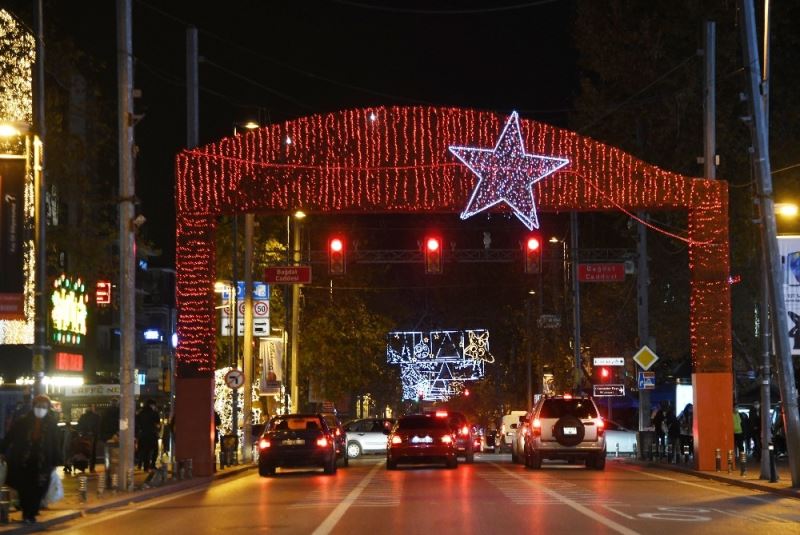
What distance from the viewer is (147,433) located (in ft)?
113

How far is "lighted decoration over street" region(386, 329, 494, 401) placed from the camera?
97.1 metres

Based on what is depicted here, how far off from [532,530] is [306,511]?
4.94 meters

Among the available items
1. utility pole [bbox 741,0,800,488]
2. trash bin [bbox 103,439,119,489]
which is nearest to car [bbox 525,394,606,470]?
utility pole [bbox 741,0,800,488]

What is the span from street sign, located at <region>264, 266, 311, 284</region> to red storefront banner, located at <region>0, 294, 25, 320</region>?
1746 cm

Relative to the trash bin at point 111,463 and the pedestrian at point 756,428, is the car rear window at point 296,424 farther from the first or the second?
the pedestrian at point 756,428

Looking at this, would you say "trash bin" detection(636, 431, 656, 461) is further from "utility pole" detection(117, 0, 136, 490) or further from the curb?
"utility pole" detection(117, 0, 136, 490)

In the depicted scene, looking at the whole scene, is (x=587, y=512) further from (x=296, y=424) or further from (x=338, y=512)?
(x=296, y=424)

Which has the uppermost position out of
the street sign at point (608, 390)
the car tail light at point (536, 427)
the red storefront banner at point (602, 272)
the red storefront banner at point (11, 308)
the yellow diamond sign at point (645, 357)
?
the red storefront banner at point (602, 272)

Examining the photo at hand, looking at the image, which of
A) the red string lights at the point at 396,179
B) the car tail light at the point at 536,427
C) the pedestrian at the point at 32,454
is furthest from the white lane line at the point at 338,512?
the red string lights at the point at 396,179

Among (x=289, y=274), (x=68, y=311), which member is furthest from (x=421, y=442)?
(x=68, y=311)

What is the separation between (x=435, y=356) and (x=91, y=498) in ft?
254

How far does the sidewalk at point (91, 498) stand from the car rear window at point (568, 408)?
842cm

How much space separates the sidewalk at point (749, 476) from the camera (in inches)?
1003

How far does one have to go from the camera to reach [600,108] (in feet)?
150
